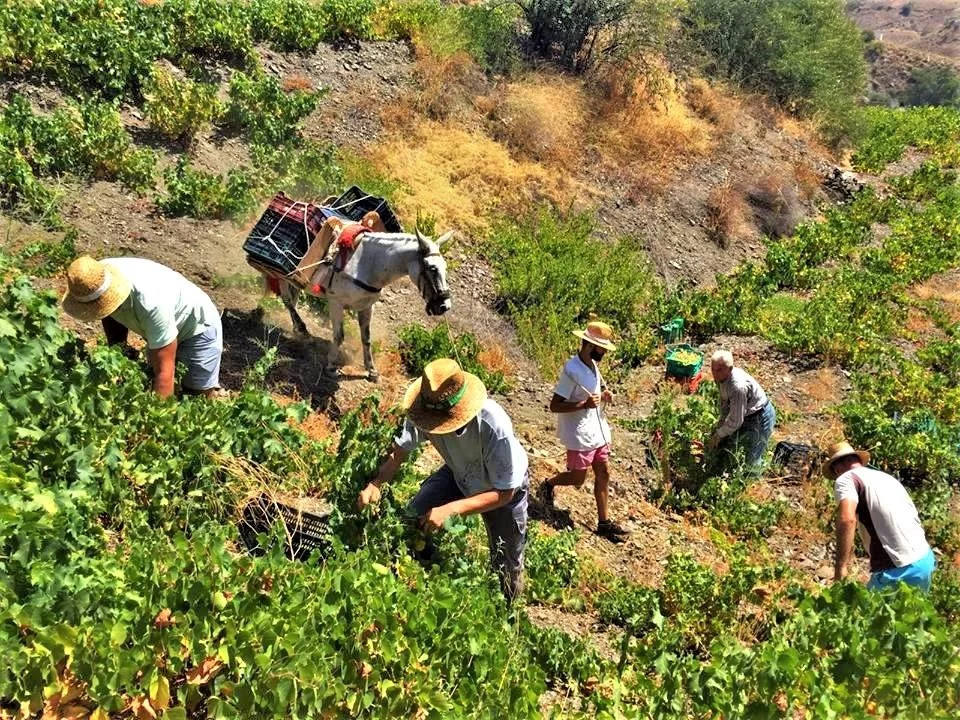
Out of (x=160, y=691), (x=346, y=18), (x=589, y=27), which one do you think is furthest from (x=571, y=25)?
(x=160, y=691)

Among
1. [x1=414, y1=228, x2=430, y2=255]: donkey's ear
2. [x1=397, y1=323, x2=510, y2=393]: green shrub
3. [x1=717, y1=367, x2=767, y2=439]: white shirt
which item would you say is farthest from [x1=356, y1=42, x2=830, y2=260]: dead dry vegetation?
[x1=717, y1=367, x2=767, y2=439]: white shirt

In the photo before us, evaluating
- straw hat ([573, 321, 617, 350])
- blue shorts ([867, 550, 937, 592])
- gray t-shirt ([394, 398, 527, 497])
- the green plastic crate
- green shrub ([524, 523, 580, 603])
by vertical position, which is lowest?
the green plastic crate

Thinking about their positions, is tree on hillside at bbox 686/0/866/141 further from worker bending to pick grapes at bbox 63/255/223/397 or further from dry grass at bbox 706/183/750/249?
worker bending to pick grapes at bbox 63/255/223/397

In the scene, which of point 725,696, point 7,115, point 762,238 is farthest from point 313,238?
point 762,238

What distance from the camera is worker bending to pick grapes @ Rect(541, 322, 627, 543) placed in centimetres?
599

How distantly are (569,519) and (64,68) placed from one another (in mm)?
8329

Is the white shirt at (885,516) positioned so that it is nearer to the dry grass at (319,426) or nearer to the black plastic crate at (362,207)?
the dry grass at (319,426)

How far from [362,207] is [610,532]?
4.00 m

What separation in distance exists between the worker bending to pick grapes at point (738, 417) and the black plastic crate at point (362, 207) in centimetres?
342

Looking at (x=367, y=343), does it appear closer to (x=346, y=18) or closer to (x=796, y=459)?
(x=796, y=459)

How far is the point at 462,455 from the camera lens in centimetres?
396

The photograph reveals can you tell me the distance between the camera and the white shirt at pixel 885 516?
457 centimetres

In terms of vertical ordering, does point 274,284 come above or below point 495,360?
above

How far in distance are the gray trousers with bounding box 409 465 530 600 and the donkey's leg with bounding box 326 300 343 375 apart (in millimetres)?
3339
